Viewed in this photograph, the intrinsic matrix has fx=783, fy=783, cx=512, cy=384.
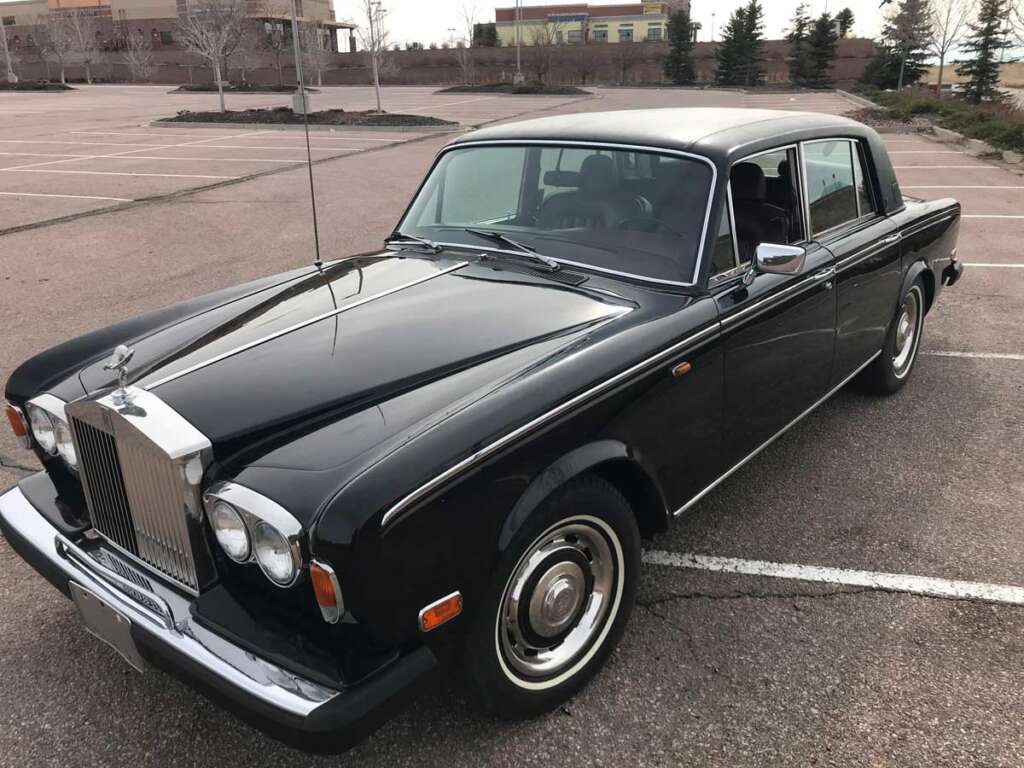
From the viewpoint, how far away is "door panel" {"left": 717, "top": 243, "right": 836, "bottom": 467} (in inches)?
118

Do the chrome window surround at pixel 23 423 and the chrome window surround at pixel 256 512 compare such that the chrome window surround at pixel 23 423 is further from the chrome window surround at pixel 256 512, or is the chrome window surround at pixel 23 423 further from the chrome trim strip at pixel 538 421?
the chrome trim strip at pixel 538 421

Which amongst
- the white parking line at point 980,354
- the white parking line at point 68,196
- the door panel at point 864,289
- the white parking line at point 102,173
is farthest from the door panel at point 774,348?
the white parking line at point 102,173

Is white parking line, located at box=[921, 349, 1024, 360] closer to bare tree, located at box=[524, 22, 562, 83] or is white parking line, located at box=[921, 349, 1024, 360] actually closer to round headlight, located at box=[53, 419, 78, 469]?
round headlight, located at box=[53, 419, 78, 469]

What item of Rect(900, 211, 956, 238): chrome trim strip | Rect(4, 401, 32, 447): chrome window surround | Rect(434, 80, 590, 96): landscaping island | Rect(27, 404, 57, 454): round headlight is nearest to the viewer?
Rect(27, 404, 57, 454): round headlight

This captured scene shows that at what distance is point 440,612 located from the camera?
1.98m

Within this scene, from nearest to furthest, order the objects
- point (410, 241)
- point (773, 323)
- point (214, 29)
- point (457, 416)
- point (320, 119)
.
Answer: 1. point (457, 416)
2. point (773, 323)
3. point (410, 241)
4. point (320, 119)
5. point (214, 29)

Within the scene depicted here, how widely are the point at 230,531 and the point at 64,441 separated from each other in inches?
36.2

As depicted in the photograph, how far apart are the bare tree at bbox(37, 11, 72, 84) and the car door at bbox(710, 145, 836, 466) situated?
60.0 meters

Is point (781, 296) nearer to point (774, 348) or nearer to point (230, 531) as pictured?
point (774, 348)

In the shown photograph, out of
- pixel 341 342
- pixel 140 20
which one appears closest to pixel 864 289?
pixel 341 342

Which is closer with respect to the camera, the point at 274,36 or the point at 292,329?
the point at 292,329

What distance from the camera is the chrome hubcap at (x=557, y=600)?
227cm

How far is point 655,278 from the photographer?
2951mm

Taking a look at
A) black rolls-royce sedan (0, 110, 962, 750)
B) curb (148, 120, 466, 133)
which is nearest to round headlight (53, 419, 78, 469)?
black rolls-royce sedan (0, 110, 962, 750)
